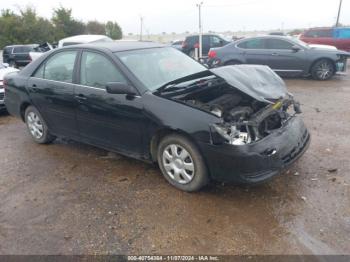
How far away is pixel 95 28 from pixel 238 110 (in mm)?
43098

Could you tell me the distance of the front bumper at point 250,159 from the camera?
3066mm

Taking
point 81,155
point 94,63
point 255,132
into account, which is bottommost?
point 81,155

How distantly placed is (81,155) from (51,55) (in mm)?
1589

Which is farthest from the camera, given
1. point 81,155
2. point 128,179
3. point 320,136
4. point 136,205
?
point 320,136

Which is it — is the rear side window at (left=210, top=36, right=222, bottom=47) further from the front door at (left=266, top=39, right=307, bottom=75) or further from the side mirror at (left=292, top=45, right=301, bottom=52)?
the side mirror at (left=292, top=45, right=301, bottom=52)

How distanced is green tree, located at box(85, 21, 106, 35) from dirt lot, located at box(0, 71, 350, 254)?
40.2 metres

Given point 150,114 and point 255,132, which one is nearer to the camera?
point 255,132

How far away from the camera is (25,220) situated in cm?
323

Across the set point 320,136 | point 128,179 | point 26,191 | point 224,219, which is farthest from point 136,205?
point 320,136

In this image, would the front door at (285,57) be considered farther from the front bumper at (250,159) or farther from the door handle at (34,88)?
the door handle at (34,88)

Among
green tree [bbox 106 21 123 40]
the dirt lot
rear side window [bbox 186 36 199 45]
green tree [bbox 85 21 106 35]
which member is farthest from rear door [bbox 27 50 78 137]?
green tree [bbox 106 21 123 40]

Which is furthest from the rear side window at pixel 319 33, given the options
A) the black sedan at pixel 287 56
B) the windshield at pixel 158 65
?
the windshield at pixel 158 65

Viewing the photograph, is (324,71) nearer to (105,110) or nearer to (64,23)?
(105,110)

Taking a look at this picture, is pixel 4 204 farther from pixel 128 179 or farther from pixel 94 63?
pixel 94 63
